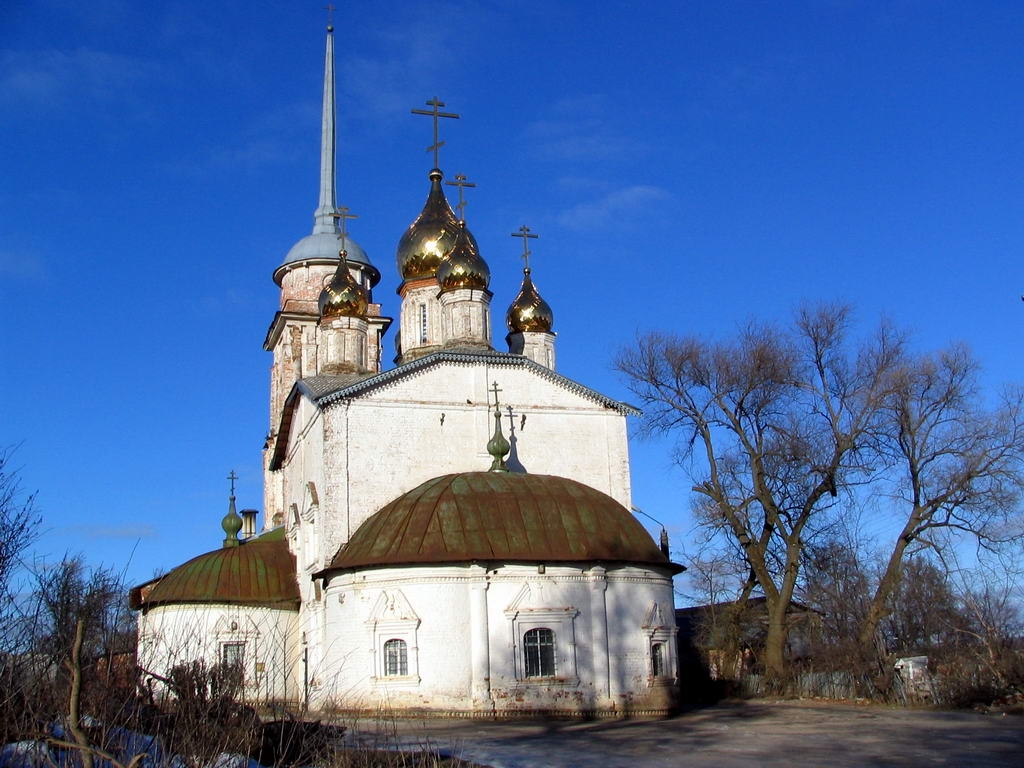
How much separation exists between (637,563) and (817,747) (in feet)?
22.1

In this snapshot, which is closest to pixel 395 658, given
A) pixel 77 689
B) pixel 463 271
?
pixel 463 271

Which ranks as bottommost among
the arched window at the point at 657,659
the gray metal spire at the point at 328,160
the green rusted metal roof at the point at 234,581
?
the arched window at the point at 657,659

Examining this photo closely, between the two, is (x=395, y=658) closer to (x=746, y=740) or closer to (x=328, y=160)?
(x=746, y=740)

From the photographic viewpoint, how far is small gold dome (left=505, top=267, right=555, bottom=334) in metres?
29.1

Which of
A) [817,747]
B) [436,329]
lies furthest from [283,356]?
[817,747]

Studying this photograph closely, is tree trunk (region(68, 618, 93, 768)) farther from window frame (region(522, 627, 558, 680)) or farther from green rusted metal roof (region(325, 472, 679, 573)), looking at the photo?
window frame (region(522, 627, 558, 680))

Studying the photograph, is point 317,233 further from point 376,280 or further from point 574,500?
point 574,500

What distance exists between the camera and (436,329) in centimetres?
2656

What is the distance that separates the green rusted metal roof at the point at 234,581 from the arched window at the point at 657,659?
8.03m

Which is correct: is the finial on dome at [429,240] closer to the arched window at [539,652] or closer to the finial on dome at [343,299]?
the finial on dome at [343,299]

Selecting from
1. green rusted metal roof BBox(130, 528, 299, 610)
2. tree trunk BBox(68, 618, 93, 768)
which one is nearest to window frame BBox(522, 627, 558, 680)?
green rusted metal roof BBox(130, 528, 299, 610)

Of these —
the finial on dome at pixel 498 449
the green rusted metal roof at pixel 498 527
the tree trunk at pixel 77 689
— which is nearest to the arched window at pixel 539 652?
the green rusted metal roof at pixel 498 527

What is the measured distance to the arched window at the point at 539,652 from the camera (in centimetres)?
1881

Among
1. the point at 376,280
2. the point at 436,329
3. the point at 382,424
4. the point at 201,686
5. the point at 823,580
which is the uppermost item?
the point at 376,280
